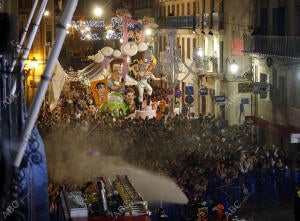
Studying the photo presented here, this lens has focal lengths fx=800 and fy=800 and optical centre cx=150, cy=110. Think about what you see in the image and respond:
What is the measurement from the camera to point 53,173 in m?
23.5

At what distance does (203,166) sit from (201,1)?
1107 inches

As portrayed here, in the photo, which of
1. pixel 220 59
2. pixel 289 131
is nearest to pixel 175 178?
pixel 289 131

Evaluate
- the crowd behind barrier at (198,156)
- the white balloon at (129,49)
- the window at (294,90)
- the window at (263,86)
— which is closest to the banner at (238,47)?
the window at (263,86)

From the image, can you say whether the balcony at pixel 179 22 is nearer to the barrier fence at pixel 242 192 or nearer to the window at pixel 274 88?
the window at pixel 274 88

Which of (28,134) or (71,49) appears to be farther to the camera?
(71,49)

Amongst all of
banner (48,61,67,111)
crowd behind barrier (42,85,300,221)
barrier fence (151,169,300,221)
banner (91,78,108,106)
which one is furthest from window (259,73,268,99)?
barrier fence (151,169,300,221)

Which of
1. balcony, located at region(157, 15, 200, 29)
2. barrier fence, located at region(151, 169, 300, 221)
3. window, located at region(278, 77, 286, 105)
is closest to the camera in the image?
barrier fence, located at region(151, 169, 300, 221)

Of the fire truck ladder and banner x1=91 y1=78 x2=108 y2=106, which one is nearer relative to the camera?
the fire truck ladder

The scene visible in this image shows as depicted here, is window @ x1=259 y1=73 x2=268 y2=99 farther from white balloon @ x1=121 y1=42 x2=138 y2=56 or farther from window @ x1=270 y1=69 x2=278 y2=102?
white balloon @ x1=121 y1=42 x2=138 y2=56

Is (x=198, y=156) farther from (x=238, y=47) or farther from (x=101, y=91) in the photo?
(x=238, y=47)

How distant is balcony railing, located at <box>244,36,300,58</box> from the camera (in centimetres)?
3135

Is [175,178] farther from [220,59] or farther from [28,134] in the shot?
[220,59]

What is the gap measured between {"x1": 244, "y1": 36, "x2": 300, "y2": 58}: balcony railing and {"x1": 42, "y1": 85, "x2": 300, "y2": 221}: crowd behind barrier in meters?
3.52

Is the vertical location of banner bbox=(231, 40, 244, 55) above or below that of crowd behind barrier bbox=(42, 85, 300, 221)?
above
